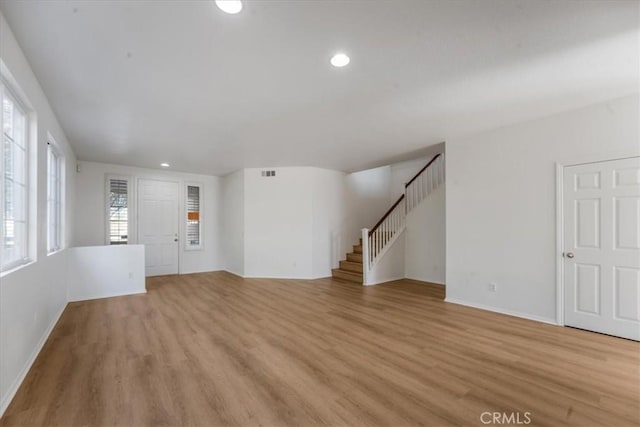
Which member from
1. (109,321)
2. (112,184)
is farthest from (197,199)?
(109,321)

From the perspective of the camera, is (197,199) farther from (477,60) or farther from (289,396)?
(477,60)

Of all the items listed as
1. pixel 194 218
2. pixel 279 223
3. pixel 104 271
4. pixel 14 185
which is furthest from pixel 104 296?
pixel 279 223

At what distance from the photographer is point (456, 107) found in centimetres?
344

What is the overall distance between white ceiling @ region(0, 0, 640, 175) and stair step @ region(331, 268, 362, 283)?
347 centimetres

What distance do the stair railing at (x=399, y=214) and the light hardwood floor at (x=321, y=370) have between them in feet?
6.81

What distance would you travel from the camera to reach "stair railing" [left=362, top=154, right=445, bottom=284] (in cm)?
634

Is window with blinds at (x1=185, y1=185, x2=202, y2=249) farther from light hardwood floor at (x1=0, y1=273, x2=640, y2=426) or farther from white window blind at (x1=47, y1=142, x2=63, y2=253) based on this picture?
light hardwood floor at (x1=0, y1=273, x2=640, y2=426)

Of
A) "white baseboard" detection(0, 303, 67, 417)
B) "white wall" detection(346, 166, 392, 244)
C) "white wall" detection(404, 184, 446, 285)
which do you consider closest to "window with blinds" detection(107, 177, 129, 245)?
"white baseboard" detection(0, 303, 67, 417)

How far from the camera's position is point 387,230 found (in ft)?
22.5

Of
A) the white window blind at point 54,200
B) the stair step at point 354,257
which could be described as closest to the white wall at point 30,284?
the white window blind at point 54,200

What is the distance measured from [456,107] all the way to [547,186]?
1717mm

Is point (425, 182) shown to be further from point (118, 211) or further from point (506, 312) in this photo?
point (118, 211)

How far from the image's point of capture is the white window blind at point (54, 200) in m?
4.03

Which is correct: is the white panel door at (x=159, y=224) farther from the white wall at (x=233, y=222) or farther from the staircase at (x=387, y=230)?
the staircase at (x=387, y=230)
